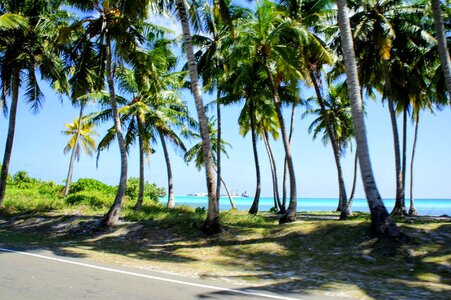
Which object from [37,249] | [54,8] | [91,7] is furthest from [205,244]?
[54,8]

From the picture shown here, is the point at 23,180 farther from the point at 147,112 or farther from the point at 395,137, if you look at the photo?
the point at 395,137

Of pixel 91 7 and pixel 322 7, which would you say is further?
pixel 322 7

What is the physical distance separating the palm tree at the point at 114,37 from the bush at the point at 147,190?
2114cm

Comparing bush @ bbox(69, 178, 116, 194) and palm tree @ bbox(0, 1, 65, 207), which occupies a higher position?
palm tree @ bbox(0, 1, 65, 207)

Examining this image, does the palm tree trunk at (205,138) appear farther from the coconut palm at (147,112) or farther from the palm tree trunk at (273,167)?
the palm tree trunk at (273,167)

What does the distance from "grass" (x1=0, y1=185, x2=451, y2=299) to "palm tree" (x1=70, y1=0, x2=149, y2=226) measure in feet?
6.00

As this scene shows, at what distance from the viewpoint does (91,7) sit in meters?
16.7

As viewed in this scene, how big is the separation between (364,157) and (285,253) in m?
3.44

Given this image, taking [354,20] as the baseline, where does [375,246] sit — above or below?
below

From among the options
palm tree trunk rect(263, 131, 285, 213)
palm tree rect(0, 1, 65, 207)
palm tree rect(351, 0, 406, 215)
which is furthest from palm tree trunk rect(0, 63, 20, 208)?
palm tree trunk rect(263, 131, 285, 213)

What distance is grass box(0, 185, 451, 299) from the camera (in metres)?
7.31

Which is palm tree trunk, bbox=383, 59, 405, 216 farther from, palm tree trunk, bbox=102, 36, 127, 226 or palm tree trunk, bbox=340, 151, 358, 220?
palm tree trunk, bbox=102, 36, 127, 226

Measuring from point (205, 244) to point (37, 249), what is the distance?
498 cm

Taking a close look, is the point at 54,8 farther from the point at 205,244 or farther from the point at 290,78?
the point at 205,244
